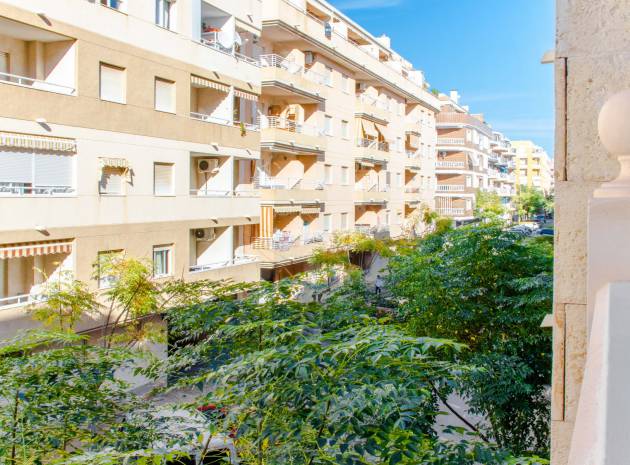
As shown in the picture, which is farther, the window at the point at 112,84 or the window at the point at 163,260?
the window at the point at 163,260

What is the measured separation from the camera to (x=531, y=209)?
8306 cm

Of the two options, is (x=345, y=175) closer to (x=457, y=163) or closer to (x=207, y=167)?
(x=207, y=167)

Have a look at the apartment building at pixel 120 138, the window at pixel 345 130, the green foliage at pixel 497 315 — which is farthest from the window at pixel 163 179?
the window at pixel 345 130

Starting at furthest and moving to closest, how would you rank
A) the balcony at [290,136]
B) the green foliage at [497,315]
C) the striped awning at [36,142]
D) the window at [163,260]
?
the balcony at [290,136] < the window at [163,260] < the striped awning at [36,142] < the green foliage at [497,315]

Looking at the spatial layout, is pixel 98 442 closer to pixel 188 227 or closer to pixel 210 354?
pixel 210 354

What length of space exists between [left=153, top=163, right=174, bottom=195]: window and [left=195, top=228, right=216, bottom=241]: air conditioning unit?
202 centimetres

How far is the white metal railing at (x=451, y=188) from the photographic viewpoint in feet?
170

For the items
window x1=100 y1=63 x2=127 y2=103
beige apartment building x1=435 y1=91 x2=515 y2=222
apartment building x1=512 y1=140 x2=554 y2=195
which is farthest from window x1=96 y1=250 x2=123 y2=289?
apartment building x1=512 y1=140 x2=554 y2=195

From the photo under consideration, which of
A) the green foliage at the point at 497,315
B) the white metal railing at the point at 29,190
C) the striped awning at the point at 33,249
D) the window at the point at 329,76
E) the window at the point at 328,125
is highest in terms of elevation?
the window at the point at 329,76

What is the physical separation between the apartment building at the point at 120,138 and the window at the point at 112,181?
34mm

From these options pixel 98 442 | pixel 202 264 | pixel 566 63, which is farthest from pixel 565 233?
pixel 202 264

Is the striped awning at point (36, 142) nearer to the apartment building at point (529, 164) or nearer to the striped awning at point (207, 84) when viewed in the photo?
the striped awning at point (207, 84)

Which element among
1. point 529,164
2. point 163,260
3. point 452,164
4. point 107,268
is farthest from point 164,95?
point 529,164

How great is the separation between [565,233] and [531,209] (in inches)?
3384
